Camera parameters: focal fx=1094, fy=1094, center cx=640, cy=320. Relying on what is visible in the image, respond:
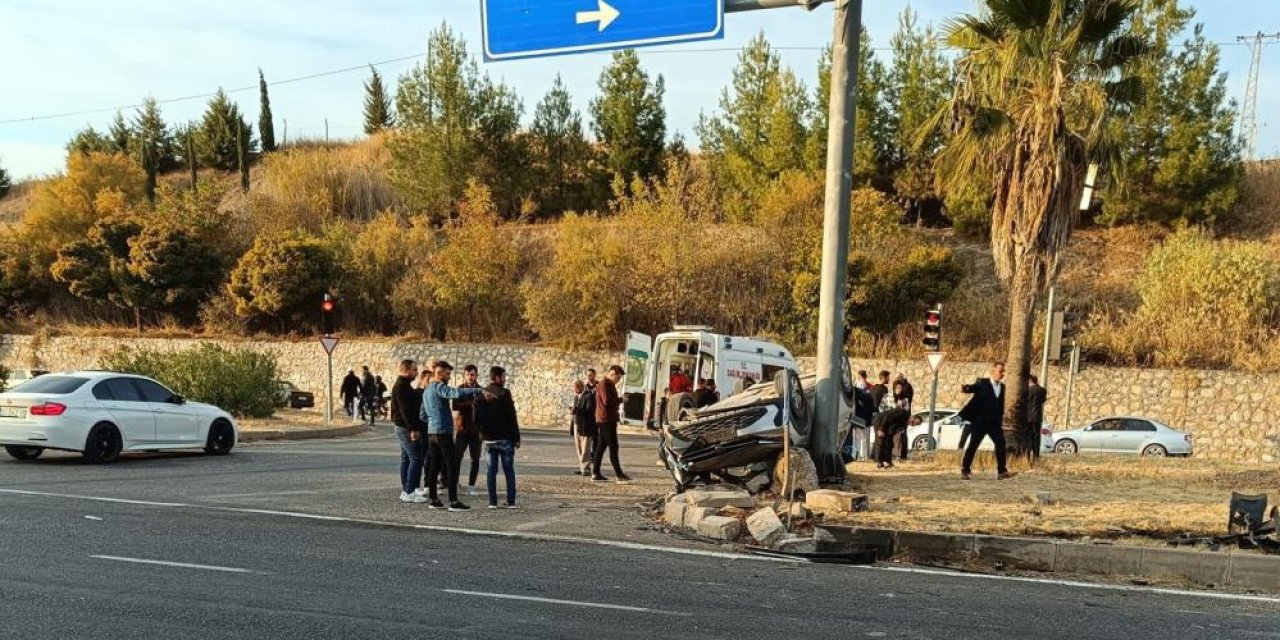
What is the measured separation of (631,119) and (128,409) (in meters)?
35.9

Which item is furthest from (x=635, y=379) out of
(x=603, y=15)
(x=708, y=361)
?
(x=603, y=15)

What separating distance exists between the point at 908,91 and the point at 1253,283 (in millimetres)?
17387

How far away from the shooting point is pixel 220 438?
19469 mm

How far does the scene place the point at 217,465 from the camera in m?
17.8

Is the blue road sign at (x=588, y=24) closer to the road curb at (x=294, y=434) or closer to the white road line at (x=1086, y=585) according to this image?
the white road line at (x=1086, y=585)

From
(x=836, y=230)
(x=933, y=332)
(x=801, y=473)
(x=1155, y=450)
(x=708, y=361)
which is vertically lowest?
(x=1155, y=450)

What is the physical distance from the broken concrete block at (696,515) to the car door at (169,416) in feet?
34.3

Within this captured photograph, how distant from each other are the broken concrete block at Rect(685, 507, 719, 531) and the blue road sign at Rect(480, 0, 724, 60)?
517 centimetres

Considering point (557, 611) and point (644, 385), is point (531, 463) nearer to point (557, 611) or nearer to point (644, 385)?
point (644, 385)

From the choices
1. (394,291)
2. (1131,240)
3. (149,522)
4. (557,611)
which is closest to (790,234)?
(1131,240)

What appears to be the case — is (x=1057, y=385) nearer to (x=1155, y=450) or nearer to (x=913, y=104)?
(x=1155, y=450)

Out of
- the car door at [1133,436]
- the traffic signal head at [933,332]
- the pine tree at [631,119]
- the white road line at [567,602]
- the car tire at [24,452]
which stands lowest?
the car door at [1133,436]

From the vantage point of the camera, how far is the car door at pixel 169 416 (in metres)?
18.3

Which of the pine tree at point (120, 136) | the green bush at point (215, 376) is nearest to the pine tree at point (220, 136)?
the pine tree at point (120, 136)
